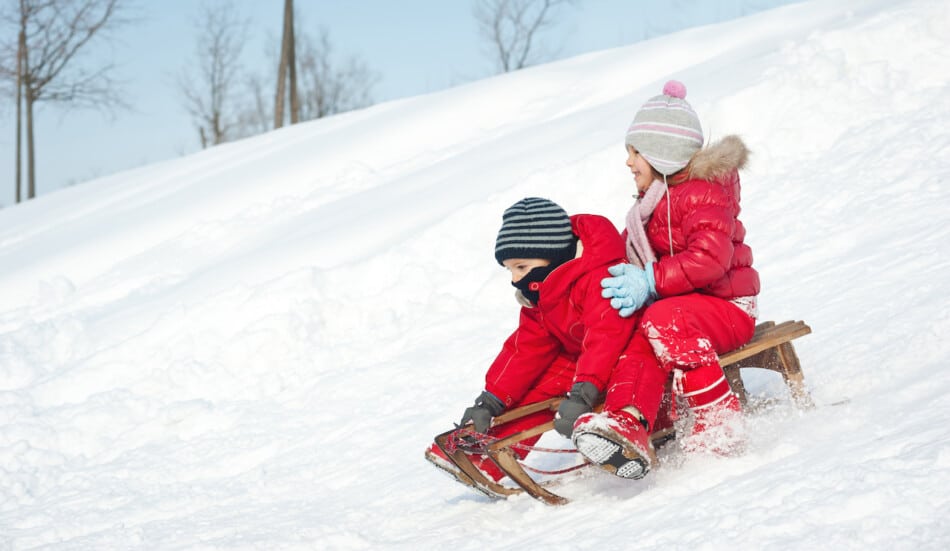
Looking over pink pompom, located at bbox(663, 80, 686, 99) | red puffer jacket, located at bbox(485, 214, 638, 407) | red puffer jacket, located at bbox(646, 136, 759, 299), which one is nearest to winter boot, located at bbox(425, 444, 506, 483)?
red puffer jacket, located at bbox(485, 214, 638, 407)

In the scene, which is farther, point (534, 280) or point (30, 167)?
point (30, 167)

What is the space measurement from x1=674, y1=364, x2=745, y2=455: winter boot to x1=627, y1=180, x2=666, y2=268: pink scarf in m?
0.48

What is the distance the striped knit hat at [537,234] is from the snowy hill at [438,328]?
81 centimetres

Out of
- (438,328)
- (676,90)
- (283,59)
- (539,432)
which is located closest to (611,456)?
(539,432)

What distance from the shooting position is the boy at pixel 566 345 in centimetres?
287

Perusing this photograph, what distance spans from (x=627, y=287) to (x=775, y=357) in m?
0.71

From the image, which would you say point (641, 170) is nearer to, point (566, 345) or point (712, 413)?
point (566, 345)

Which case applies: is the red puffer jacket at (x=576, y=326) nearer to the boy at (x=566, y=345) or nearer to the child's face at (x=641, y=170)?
the boy at (x=566, y=345)

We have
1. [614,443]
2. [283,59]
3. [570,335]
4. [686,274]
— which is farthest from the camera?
[283,59]

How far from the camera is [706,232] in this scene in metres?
3.00

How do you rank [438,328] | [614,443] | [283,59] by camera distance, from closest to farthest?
[614,443]
[438,328]
[283,59]

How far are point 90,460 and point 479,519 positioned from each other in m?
2.68

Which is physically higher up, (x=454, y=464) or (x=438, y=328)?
(x=454, y=464)

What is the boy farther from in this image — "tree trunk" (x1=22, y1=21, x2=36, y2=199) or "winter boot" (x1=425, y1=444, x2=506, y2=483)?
"tree trunk" (x1=22, y1=21, x2=36, y2=199)
